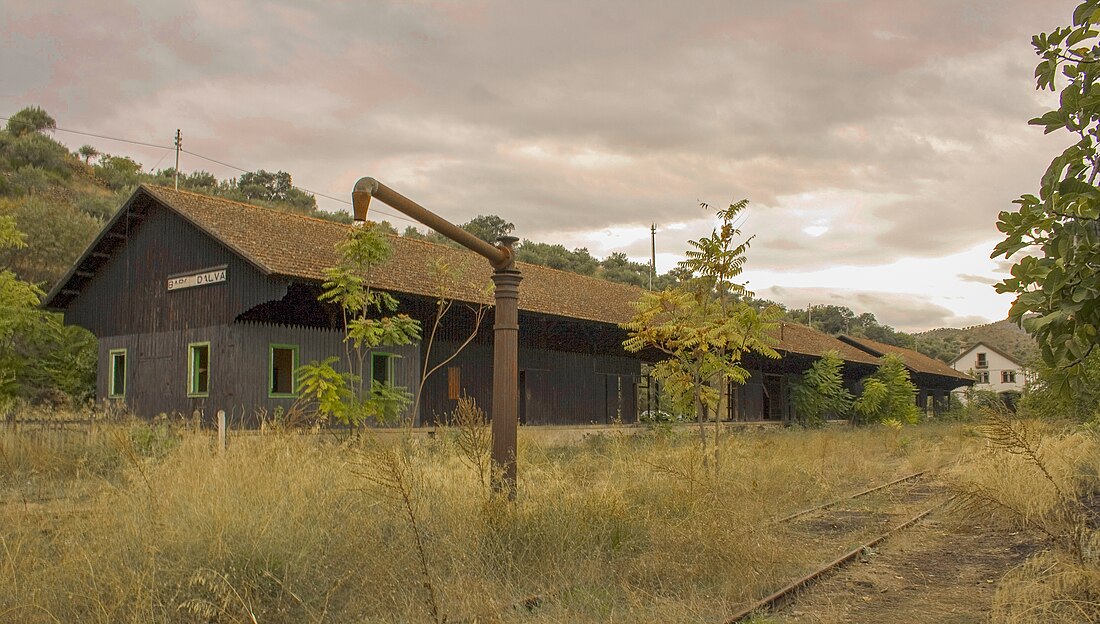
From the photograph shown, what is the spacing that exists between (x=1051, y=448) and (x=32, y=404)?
29.5 meters

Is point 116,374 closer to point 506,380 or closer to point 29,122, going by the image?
point 506,380

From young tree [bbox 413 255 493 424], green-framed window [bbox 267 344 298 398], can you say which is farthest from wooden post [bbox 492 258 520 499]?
green-framed window [bbox 267 344 298 398]

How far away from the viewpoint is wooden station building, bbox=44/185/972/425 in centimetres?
1883

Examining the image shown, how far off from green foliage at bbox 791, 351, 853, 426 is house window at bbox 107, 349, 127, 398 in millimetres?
25929

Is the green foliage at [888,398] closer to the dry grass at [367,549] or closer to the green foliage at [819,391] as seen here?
the green foliage at [819,391]

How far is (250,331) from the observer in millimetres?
18906

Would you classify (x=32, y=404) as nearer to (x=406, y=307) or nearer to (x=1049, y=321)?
(x=406, y=307)

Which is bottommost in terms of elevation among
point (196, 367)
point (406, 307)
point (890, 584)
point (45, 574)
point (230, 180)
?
point (890, 584)

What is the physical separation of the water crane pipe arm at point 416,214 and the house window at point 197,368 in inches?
543

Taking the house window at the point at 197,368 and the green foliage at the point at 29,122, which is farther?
the green foliage at the point at 29,122

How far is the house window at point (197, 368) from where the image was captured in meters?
19.9

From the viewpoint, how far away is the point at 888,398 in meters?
38.7

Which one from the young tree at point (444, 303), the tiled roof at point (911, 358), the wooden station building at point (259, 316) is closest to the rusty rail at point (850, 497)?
the young tree at point (444, 303)

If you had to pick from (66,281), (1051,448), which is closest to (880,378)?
(1051,448)
